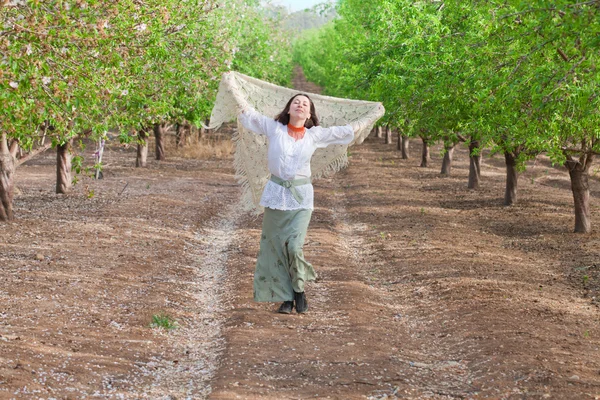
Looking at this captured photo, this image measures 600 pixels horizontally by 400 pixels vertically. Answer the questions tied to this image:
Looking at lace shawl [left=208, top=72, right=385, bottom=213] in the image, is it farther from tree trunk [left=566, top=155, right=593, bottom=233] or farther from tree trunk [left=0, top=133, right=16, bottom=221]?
tree trunk [left=566, top=155, right=593, bottom=233]

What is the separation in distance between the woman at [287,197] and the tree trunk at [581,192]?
694 centimetres

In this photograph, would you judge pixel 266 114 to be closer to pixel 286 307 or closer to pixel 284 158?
pixel 284 158

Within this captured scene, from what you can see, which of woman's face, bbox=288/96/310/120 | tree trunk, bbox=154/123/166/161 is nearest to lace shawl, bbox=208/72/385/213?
Answer: woman's face, bbox=288/96/310/120

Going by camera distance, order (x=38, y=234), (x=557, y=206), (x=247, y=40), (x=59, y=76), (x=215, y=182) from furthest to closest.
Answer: (x=247, y=40) < (x=215, y=182) < (x=557, y=206) < (x=38, y=234) < (x=59, y=76)

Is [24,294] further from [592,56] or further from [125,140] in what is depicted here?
[592,56]

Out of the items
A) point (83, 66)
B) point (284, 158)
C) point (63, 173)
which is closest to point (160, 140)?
point (63, 173)

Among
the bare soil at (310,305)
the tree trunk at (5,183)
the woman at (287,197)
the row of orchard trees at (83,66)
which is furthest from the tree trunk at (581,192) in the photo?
the tree trunk at (5,183)

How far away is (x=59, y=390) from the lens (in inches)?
234

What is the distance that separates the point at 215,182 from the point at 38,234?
350 inches

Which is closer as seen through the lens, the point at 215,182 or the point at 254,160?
the point at 254,160

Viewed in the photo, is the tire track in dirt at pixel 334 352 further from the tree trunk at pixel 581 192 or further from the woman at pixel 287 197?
the tree trunk at pixel 581 192

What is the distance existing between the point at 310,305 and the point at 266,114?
1.98m

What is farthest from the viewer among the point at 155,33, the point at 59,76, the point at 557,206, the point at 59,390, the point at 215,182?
the point at 215,182

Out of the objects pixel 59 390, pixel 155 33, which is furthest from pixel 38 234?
pixel 59 390
